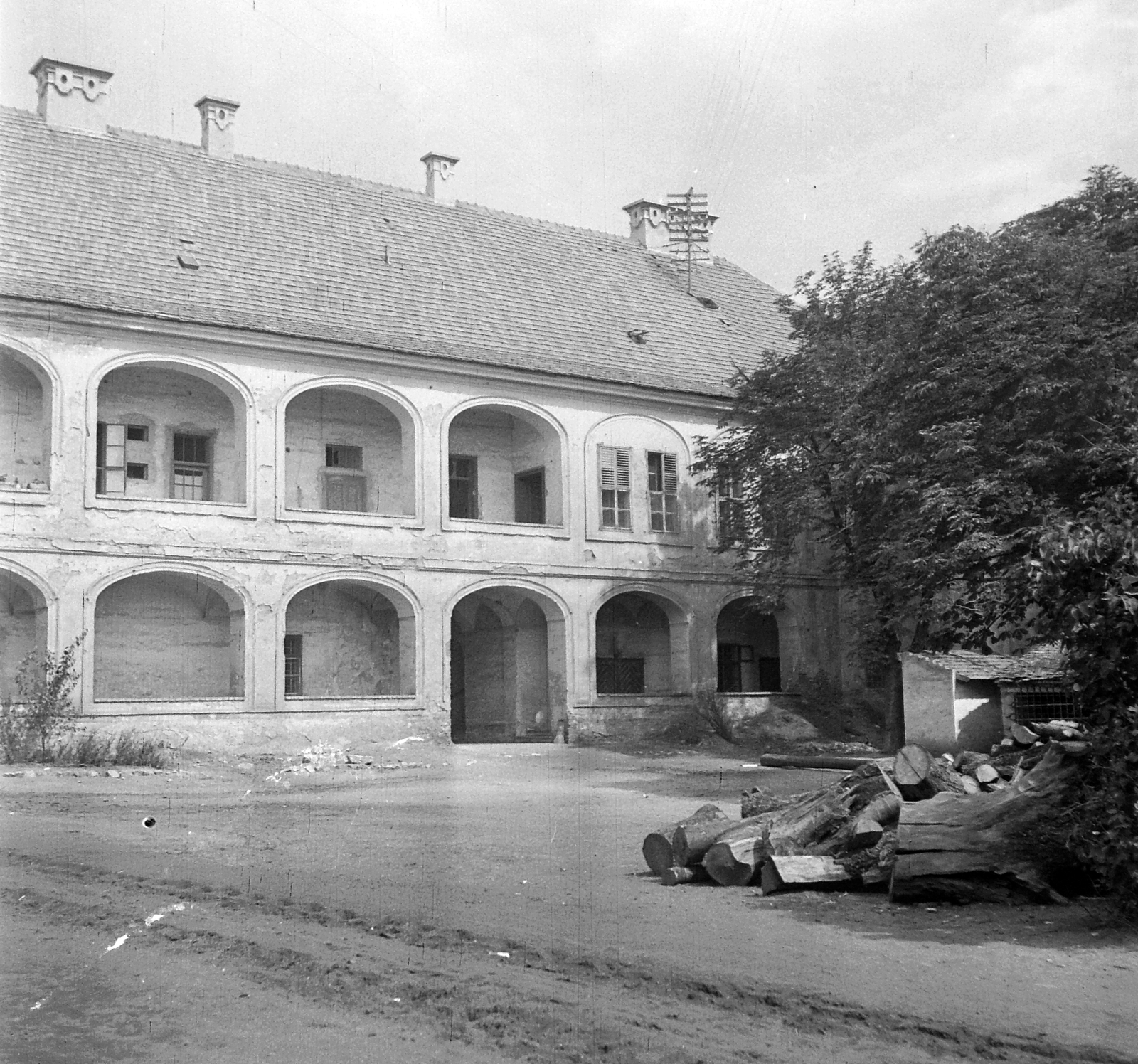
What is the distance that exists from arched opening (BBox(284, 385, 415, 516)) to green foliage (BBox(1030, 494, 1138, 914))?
20066 mm

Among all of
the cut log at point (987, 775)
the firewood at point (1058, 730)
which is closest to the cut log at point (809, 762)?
the firewood at point (1058, 730)

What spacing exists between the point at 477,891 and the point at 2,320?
17.5 m

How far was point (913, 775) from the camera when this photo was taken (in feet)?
37.7

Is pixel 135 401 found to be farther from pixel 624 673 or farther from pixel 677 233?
pixel 677 233

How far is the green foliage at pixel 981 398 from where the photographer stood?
18812mm

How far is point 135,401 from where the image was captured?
88.1 ft

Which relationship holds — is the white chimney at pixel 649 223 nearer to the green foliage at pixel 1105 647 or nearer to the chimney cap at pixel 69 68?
the chimney cap at pixel 69 68

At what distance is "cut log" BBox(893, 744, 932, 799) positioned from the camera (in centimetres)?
1147

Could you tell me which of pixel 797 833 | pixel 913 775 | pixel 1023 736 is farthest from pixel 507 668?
pixel 797 833

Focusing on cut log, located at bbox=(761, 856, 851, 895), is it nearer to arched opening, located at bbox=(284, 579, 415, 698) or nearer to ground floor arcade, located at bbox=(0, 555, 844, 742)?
ground floor arcade, located at bbox=(0, 555, 844, 742)

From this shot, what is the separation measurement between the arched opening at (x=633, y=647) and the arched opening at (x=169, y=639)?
8893 millimetres

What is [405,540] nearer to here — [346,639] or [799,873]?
[346,639]

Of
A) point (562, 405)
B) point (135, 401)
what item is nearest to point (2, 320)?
point (135, 401)

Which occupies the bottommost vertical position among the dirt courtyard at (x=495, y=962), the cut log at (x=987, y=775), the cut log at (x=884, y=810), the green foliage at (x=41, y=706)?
the dirt courtyard at (x=495, y=962)
